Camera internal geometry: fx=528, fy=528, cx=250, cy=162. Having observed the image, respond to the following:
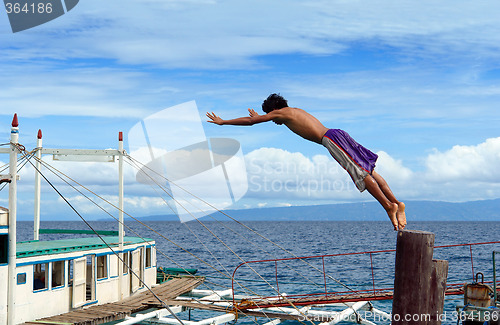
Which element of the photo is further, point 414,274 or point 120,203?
point 120,203

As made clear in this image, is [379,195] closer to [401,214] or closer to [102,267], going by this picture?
[401,214]

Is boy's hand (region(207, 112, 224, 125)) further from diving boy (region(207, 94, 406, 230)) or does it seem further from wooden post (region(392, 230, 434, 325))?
wooden post (region(392, 230, 434, 325))

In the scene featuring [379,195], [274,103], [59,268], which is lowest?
[59,268]

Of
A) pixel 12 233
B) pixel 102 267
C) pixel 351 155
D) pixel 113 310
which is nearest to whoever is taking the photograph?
pixel 351 155

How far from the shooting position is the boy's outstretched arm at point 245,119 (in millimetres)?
7934

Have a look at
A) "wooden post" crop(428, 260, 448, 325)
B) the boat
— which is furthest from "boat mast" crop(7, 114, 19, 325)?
"wooden post" crop(428, 260, 448, 325)

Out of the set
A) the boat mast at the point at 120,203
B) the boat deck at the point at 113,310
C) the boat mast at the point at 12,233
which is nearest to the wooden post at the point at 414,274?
the boat mast at the point at 12,233

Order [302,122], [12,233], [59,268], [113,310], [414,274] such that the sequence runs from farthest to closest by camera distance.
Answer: [113,310] < [59,268] < [12,233] < [414,274] < [302,122]

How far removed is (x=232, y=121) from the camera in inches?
327

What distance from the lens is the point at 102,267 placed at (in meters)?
20.9

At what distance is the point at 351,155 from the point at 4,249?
12686 millimetres

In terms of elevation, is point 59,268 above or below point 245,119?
below

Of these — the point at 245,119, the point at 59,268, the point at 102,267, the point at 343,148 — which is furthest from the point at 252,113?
the point at 102,267

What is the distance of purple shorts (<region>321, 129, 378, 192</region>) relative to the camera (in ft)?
25.0
